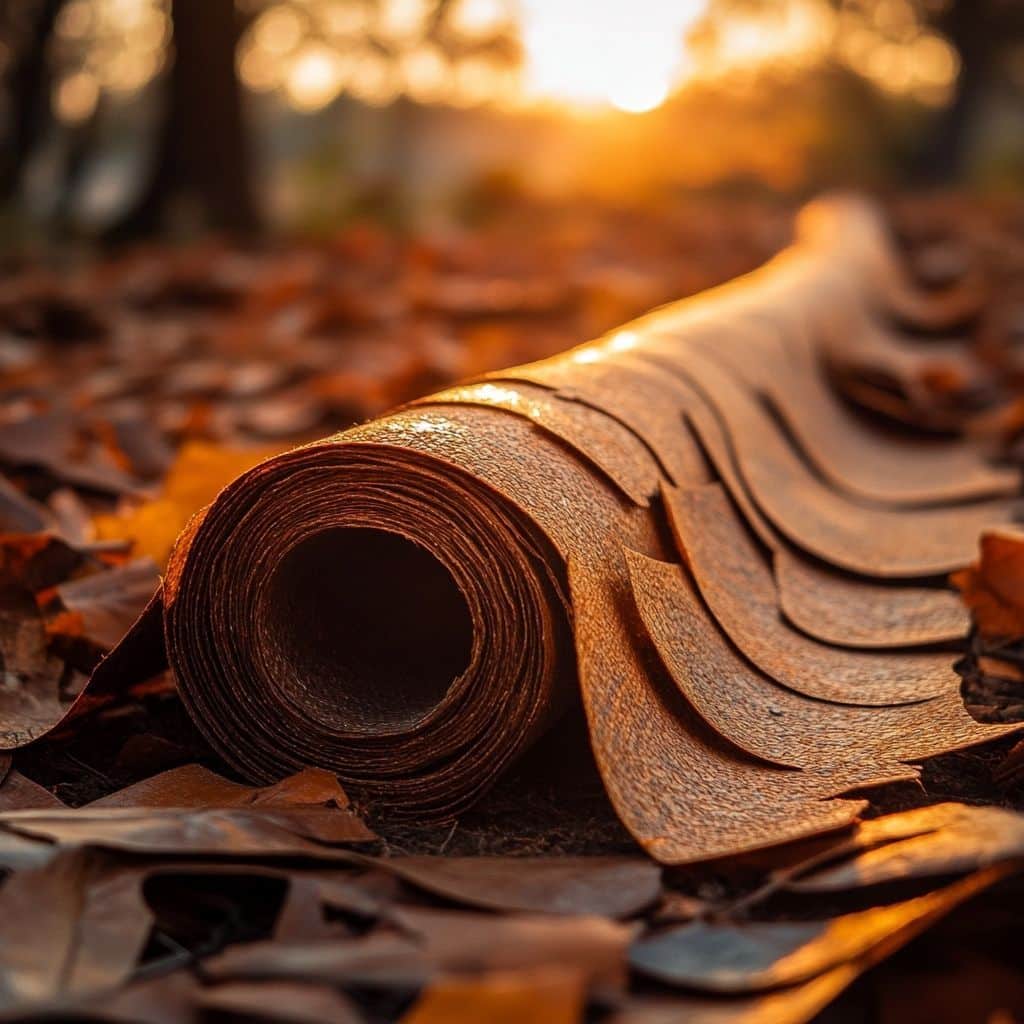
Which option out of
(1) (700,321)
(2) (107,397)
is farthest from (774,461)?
(2) (107,397)

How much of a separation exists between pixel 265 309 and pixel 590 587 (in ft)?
17.7

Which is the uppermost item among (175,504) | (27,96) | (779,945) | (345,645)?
(27,96)

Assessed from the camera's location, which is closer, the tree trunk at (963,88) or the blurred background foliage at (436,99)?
the blurred background foliage at (436,99)

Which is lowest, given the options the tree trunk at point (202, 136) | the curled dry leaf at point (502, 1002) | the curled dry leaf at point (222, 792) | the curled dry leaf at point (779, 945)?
the curled dry leaf at point (779, 945)

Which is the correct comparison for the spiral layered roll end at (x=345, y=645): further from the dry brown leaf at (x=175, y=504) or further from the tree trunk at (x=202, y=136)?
the tree trunk at (x=202, y=136)

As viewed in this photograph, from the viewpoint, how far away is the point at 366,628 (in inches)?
83.1

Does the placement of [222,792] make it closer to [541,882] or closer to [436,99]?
[541,882]

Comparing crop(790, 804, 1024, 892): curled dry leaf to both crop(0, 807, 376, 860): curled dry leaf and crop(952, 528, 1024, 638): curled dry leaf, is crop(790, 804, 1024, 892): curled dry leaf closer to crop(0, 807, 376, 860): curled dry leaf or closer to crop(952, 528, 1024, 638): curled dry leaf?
crop(0, 807, 376, 860): curled dry leaf

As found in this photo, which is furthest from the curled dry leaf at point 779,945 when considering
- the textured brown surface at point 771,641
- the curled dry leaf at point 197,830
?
the textured brown surface at point 771,641

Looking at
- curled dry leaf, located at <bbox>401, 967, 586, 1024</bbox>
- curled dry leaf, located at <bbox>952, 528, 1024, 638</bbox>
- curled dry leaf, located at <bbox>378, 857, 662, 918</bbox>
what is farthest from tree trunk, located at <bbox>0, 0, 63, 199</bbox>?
curled dry leaf, located at <bbox>401, 967, 586, 1024</bbox>

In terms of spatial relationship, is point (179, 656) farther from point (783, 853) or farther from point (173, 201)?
point (173, 201)

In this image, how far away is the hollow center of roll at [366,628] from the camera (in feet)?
6.28

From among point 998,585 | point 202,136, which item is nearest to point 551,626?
point 998,585

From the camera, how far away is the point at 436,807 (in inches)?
71.4
